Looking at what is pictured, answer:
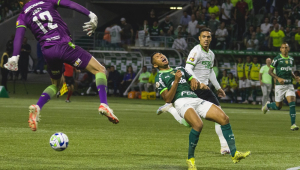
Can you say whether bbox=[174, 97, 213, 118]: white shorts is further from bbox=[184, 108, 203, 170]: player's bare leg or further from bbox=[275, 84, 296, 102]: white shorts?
bbox=[275, 84, 296, 102]: white shorts

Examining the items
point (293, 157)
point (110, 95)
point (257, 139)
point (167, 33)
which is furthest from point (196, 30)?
point (293, 157)

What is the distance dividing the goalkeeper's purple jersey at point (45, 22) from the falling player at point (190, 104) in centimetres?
167

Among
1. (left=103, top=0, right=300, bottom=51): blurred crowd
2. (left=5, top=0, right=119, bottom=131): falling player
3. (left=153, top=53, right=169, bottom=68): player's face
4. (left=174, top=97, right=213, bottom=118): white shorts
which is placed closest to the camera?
(left=174, top=97, right=213, bottom=118): white shorts

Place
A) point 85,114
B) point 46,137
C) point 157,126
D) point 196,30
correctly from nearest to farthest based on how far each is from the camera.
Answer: point 46,137
point 157,126
point 85,114
point 196,30

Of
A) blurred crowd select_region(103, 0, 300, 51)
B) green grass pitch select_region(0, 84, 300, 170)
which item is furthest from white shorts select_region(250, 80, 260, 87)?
green grass pitch select_region(0, 84, 300, 170)

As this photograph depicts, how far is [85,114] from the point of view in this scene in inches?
721

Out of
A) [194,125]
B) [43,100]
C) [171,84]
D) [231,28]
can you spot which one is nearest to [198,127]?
[194,125]

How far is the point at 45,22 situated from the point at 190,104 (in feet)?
9.32

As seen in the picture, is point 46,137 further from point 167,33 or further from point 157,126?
point 167,33

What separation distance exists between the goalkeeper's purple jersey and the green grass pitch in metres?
1.98

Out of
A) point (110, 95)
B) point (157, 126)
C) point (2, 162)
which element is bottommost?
point (110, 95)

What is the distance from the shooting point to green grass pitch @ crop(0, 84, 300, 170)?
832cm

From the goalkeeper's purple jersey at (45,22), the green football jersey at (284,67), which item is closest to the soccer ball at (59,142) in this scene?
the goalkeeper's purple jersey at (45,22)

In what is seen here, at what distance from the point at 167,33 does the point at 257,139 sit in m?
18.6
